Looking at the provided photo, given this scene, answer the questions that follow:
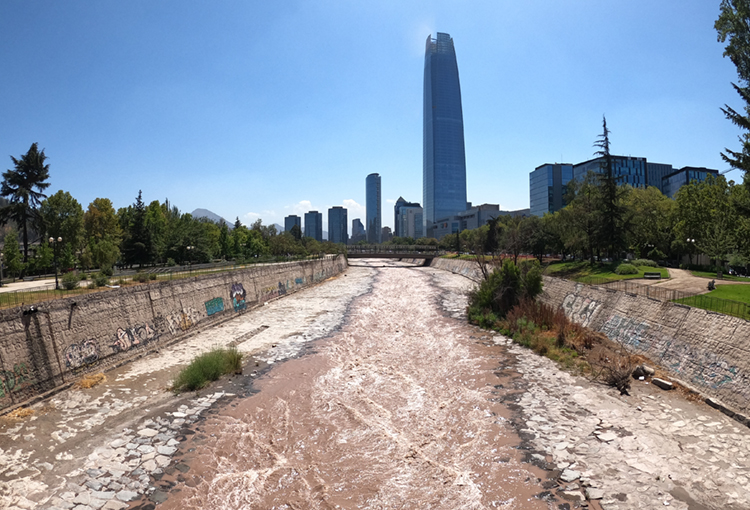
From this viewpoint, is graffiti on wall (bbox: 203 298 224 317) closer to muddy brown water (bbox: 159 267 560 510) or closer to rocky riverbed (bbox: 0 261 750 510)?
rocky riverbed (bbox: 0 261 750 510)

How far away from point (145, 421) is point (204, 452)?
10.8ft

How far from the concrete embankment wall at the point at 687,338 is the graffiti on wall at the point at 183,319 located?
25495 mm

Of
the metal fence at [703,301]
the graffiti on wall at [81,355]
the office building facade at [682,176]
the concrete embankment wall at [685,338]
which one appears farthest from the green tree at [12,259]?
the office building facade at [682,176]

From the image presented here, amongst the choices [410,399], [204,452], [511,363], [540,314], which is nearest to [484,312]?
[540,314]

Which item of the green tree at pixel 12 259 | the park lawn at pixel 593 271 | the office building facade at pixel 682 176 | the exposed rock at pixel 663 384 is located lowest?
the exposed rock at pixel 663 384

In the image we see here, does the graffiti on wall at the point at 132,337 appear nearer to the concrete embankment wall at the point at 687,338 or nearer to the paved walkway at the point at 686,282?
the concrete embankment wall at the point at 687,338

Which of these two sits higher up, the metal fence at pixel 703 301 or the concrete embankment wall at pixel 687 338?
the metal fence at pixel 703 301

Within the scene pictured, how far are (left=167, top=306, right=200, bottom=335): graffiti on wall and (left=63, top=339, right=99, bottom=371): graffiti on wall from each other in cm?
597

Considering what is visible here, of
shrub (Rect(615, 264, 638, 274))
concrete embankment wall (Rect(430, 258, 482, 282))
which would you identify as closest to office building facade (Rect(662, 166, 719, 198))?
concrete embankment wall (Rect(430, 258, 482, 282))

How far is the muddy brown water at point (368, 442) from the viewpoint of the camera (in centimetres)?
941

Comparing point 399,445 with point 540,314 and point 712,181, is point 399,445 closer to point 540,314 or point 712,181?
point 540,314

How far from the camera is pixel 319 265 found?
66875mm

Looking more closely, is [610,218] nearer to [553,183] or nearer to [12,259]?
[12,259]

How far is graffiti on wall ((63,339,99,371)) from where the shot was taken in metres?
16.0
